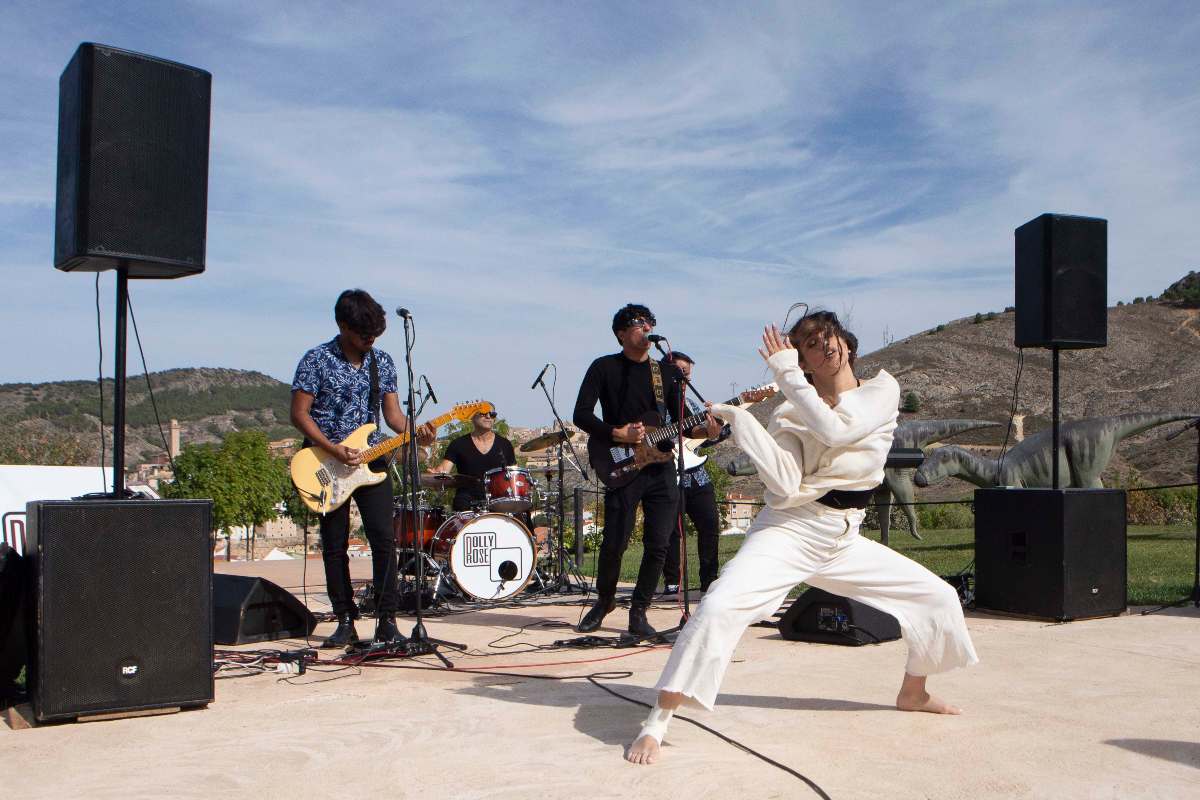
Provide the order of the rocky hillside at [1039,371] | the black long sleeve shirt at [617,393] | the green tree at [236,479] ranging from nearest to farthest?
the black long sleeve shirt at [617,393], the green tree at [236,479], the rocky hillside at [1039,371]

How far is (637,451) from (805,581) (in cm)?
236

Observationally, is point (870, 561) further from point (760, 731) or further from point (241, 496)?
point (241, 496)

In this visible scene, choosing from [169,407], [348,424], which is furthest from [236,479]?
[169,407]

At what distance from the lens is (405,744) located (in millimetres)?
3732

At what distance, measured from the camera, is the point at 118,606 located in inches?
167

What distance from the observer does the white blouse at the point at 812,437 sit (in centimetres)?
365

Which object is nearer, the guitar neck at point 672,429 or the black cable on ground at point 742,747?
the black cable on ground at point 742,747

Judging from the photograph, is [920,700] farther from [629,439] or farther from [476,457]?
[476,457]

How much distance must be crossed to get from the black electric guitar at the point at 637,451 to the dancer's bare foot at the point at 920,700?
7.34ft

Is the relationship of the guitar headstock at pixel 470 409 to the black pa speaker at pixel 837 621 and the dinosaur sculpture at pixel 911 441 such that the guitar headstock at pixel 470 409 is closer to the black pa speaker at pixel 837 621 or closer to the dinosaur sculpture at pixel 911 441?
the black pa speaker at pixel 837 621

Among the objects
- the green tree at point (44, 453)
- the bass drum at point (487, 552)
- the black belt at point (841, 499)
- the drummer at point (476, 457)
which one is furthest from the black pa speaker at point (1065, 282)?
the green tree at point (44, 453)

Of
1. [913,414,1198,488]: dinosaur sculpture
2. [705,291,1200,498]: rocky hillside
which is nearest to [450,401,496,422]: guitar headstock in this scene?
[913,414,1198,488]: dinosaur sculpture

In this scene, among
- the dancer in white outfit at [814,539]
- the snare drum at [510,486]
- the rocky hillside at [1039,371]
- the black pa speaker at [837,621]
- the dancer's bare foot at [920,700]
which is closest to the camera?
the dancer in white outfit at [814,539]

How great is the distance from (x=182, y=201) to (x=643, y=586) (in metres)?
3.42
